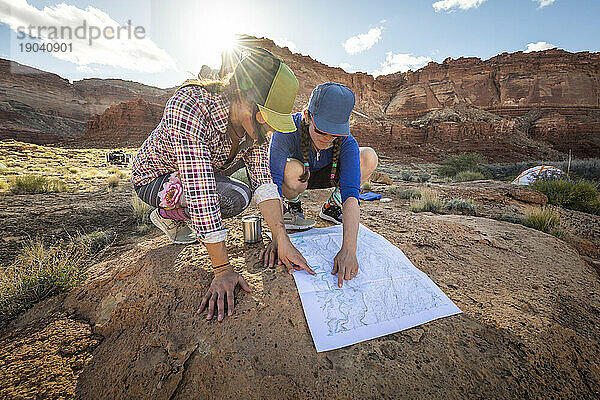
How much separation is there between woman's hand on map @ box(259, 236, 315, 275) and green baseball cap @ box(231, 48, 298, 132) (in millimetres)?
709

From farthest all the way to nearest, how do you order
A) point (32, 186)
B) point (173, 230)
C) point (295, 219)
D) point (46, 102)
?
1. point (46, 102)
2. point (32, 186)
3. point (295, 219)
4. point (173, 230)

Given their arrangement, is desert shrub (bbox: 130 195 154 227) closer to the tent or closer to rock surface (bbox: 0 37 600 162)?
the tent

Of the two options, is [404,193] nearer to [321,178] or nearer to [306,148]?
[321,178]

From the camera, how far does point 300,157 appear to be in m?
2.43

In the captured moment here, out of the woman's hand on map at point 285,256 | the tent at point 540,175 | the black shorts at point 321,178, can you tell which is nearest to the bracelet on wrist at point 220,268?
the woman's hand on map at point 285,256

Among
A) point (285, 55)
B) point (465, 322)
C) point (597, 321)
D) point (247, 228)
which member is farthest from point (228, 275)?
point (285, 55)

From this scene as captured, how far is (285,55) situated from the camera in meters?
33.1

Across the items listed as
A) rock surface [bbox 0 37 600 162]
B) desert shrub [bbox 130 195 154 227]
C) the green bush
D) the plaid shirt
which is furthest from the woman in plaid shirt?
rock surface [bbox 0 37 600 162]

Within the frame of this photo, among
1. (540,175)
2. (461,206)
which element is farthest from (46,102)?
(540,175)

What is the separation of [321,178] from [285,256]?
1303 mm

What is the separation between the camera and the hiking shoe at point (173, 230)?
2182mm

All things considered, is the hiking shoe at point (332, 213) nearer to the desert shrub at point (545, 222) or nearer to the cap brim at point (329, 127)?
the cap brim at point (329, 127)

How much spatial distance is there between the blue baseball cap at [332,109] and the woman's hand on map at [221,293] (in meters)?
1.15

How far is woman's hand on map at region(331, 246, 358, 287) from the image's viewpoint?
5.06 ft
